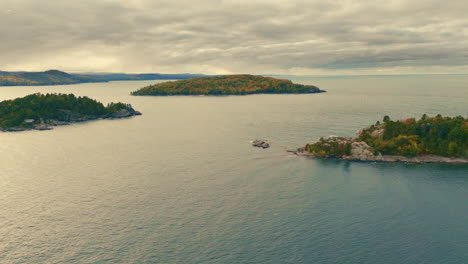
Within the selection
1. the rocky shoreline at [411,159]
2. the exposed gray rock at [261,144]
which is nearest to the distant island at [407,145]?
the rocky shoreline at [411,159]

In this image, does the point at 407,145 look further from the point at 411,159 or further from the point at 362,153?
the point at 362,153

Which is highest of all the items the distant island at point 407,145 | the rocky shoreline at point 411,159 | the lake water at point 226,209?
the distant island at point 407,145

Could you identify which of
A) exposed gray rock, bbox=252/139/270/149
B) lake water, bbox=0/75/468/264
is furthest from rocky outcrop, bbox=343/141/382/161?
exposed gray rock, bbox=252/139/270/149

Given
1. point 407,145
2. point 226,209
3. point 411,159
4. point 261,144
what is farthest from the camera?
point 261,144

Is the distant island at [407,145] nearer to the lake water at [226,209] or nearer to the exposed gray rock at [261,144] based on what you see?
the lake water at [226,209]

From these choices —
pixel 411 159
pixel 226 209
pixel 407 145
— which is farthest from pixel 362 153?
pixel 226 209

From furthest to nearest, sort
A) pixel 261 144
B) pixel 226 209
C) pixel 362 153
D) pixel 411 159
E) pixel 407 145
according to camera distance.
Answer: pixel 261 144 → pixel 407 145 → pixel 362 153 → pixel 411 159 → pixel 226 209

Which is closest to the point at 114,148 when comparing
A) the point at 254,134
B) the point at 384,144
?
the point at 254,134

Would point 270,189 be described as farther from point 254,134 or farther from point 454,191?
point 254,134
